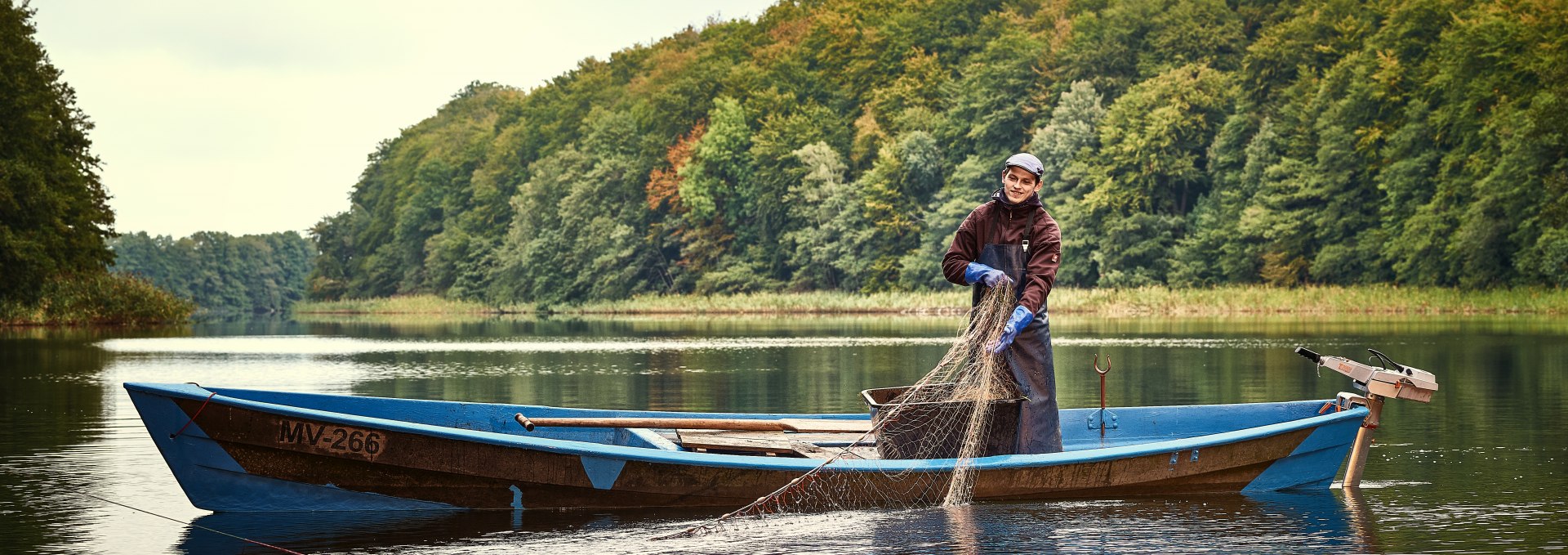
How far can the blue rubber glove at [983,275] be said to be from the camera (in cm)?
1084

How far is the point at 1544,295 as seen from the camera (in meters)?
49.8

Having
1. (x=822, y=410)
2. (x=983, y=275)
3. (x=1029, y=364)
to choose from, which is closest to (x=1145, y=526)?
(x=1029, y=364)

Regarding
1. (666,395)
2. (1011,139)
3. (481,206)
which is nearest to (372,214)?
(481,206)

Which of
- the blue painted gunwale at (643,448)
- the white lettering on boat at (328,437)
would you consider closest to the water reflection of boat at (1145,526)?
the blue painted gunwale at (643,448)

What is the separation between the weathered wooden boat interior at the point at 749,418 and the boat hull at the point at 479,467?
0.72 metres

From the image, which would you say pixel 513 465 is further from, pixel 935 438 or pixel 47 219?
pixel 47 219

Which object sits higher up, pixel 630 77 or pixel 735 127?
pixel 630 77

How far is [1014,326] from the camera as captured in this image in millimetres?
10578

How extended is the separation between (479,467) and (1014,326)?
3.80 meters

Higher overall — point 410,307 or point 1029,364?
point 410,307

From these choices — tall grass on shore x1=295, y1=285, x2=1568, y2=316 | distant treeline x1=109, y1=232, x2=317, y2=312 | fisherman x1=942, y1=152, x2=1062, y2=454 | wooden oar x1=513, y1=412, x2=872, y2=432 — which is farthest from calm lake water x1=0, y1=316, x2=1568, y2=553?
distant treeline x1=109, y1=232, x2=317, y2=312

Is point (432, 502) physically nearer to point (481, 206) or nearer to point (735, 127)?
point (735, 127)

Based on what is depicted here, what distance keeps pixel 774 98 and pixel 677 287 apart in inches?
513

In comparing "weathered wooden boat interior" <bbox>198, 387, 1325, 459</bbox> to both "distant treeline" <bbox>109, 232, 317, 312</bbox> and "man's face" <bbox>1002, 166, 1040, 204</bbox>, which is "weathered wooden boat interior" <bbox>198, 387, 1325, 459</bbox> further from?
"distant treeline" <bbox>109, 232, 317, 312</bbox>
